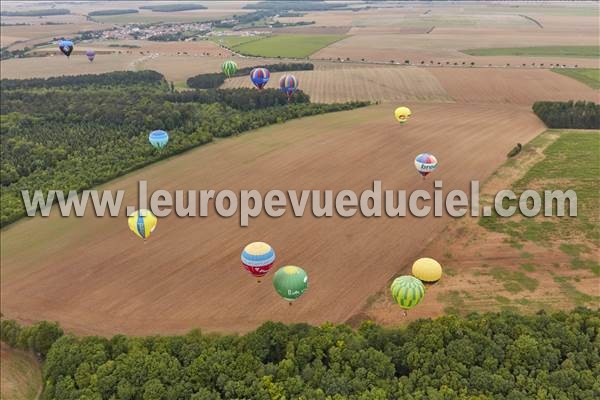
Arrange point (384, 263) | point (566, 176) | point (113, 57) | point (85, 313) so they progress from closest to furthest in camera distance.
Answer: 1. point (85, 313)
2. point (384, 263)
3. point (566, 176)
4. point (113, 57)

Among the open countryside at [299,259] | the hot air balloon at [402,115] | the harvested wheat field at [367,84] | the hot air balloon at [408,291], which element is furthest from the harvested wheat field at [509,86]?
the hot air balloon at [408,291]

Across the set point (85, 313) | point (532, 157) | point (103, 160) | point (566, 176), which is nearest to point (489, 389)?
point (85, 313)

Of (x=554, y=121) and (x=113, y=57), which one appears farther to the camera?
(x=113, y=57)

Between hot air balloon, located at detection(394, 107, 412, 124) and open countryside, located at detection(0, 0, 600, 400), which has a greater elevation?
hot air balloon, located at detection(394, 107, 412, 124)

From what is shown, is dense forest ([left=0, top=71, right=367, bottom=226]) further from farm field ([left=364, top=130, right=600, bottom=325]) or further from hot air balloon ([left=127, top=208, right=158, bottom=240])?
farm field ([left=364, top=130, right=600, bottom=325])

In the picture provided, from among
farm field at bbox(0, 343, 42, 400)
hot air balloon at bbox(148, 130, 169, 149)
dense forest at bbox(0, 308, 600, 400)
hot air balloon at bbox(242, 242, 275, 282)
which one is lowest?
farm field at bbox(0, 343, 42, 400)

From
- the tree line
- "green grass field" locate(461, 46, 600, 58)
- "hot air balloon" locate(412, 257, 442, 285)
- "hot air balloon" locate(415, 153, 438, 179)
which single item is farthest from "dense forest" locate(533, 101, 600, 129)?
the tree line

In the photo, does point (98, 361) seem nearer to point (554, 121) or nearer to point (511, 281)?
point (511, 281)

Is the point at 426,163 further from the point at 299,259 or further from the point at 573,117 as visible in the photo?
the point at 573,117
